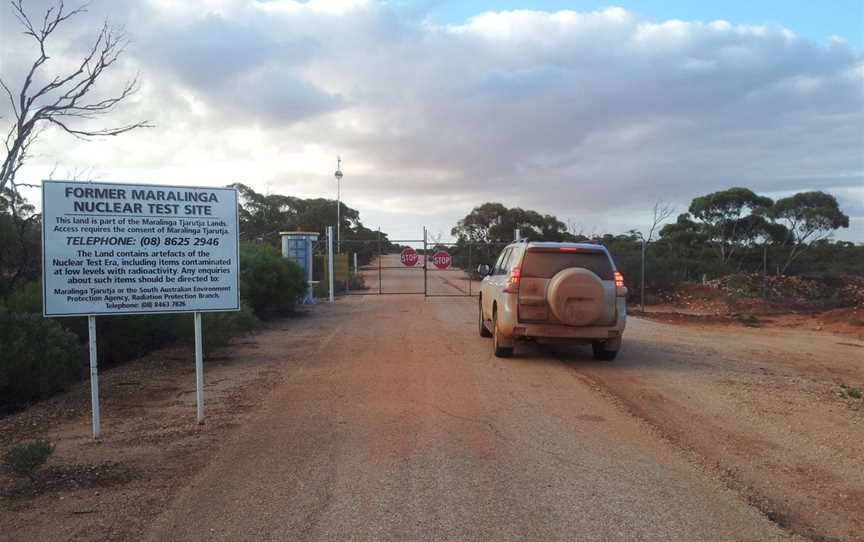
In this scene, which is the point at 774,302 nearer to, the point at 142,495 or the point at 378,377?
the point at 378,377

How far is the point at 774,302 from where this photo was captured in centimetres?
2445

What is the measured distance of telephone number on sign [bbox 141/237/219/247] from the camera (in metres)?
7.27

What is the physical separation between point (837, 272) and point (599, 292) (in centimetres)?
2055

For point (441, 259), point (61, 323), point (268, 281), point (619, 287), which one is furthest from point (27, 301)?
point (441, 259)

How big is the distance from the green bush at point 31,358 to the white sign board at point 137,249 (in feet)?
7.75

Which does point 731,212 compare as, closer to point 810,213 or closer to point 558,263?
point 810,213

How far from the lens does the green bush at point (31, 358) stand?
28.3 ft

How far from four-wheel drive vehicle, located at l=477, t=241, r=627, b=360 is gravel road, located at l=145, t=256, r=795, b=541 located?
1197 mm

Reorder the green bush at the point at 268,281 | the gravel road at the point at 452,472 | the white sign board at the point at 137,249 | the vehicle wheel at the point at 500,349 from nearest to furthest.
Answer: the gravel road at the point at 452,472
the white sign board at the point at 137,249
the vehicle wheel at the point at 500,349
the green bush at the point at 268,281

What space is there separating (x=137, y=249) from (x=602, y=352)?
7.46m

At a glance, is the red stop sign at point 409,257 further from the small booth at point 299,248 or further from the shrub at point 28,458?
the shrub at point 28,458

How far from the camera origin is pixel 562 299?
11.0m

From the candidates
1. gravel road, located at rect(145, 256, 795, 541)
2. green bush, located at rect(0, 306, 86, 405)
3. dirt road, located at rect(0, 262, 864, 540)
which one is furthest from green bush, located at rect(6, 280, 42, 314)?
gravel road, located at rect(145, 256, 795, 541)

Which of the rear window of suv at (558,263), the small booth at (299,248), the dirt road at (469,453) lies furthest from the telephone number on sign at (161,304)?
the small booth at (299,248)
